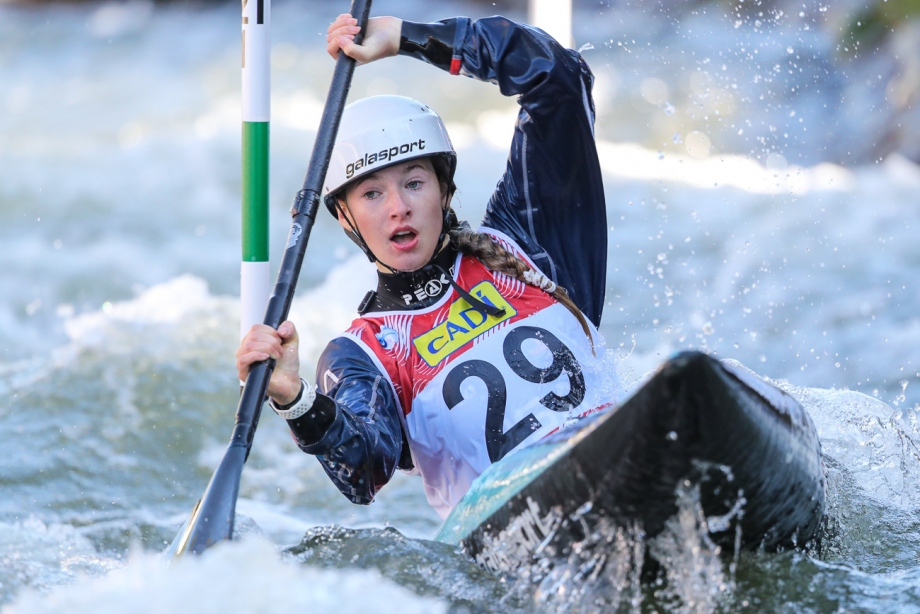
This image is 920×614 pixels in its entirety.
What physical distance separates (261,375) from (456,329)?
0.64m

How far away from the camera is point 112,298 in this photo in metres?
8.21

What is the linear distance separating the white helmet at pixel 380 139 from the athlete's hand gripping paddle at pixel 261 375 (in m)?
0.08

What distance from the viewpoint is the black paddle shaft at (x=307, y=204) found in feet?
9.29

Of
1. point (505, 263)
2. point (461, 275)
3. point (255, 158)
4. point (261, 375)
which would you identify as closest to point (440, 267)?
point (461, 275)

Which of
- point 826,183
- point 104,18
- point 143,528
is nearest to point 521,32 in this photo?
point 143,528

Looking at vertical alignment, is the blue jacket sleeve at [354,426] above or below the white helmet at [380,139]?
below

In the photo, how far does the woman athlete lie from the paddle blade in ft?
0.73

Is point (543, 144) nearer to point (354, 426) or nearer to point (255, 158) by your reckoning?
point (255, 158)

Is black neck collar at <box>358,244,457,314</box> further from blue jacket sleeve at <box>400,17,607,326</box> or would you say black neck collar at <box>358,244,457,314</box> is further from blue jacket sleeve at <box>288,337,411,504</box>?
blue jacket sleeve at <box>400,17,607,326</box>

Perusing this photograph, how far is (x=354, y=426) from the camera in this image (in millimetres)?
2754

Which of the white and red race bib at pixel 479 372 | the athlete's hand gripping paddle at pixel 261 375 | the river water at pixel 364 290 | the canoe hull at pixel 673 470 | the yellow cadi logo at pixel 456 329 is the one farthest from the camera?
the yellow cadi logo at pixel 456 329

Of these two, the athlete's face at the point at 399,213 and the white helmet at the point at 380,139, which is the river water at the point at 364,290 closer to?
the athlete's face at the point at 399,213

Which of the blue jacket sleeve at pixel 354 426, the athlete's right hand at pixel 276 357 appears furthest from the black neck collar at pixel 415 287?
the athlete's right hand at pixel 276 357

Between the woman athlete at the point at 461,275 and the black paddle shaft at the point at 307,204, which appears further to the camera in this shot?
the woman athlete at the point at 461,275
